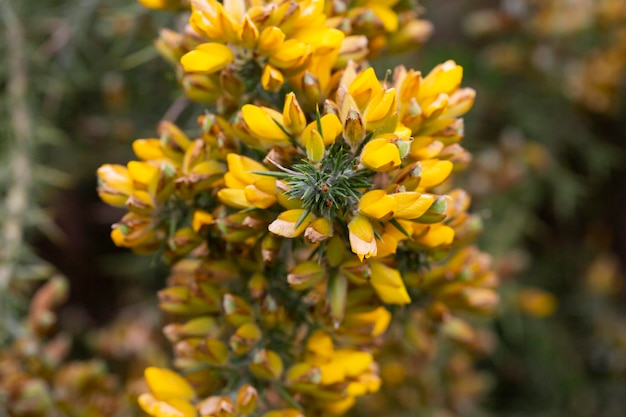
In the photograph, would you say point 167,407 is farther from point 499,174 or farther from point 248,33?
point 499,174

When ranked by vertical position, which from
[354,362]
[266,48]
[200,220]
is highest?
[266,48]

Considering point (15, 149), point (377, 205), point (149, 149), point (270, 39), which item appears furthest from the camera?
point (15, 149)

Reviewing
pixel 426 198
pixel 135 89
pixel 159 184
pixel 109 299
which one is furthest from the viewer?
pixel 109 299

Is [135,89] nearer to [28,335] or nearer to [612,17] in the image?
[28,335]

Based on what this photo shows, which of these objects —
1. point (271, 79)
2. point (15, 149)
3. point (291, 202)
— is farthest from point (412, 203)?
point (15, 149)

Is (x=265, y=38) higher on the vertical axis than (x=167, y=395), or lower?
higher

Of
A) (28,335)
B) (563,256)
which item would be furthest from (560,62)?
(28,335)

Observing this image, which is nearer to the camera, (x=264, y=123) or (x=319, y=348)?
(x=264, y=123)
